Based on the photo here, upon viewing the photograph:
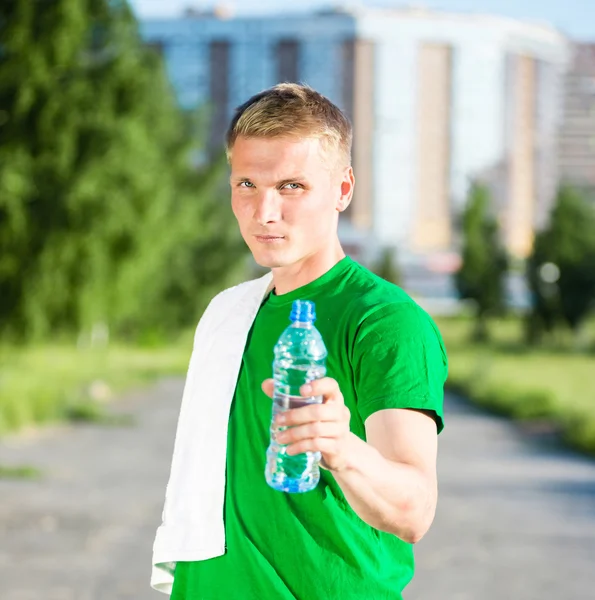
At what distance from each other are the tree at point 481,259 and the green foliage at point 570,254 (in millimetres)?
3071

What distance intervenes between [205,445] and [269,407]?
139mm

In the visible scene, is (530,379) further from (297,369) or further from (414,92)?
(414,92)

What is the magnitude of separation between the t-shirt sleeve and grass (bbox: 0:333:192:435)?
10319 mm

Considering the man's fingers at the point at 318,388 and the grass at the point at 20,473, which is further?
the grass at the point at 20,473

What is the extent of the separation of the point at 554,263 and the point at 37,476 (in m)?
12.9

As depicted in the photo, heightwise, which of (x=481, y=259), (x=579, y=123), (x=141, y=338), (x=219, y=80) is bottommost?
(x=141, y=338)

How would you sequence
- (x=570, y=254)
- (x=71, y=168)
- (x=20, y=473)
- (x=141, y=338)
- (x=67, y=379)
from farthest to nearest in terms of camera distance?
(x=141, y=338) < (x=570, y=254) < (x=67, y=379) < (x=71, y=168) < (x=20, y=473)

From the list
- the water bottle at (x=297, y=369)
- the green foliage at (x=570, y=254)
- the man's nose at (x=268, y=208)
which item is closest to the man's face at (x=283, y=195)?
the man's nose at (x=268, y=208)

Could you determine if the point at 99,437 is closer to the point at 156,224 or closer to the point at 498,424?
the point at 156,224

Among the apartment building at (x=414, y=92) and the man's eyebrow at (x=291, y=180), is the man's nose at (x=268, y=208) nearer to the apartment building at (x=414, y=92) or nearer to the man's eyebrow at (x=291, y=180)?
the man's eyebrow at (x=291, y=180)

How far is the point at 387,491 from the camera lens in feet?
4.24

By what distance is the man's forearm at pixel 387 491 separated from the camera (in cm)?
125

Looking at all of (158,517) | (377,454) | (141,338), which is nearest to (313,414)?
(377,454)

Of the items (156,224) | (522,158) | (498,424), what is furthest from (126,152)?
(522,158)
